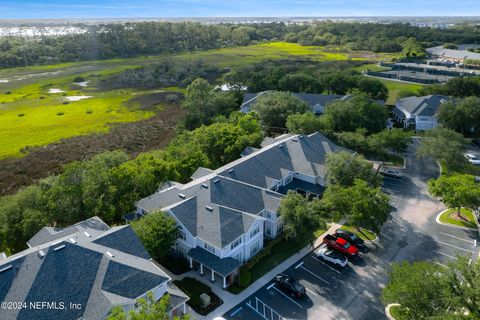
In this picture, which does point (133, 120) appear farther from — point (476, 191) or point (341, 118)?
point (476, 191)

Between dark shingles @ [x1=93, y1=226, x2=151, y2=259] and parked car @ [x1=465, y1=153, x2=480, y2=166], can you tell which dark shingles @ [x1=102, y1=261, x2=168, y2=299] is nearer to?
dark shingles @ [x1=93, y1=226, x2=151, y2=259]

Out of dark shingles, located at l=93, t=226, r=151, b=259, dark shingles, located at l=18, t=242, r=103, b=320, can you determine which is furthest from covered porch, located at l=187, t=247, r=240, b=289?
dark shingles, located at l=18, t=242, r=103, b=320

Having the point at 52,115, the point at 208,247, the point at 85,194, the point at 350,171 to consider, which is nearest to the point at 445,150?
the point at 350,171

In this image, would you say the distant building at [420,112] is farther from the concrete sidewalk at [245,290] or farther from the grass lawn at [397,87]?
the concrete sidewalk at [245,290]

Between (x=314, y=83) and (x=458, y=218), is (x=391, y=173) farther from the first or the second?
(x=314, y=83)

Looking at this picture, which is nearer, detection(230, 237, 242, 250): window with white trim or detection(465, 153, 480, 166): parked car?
detection(230, 237, 242, 250): window with white trim

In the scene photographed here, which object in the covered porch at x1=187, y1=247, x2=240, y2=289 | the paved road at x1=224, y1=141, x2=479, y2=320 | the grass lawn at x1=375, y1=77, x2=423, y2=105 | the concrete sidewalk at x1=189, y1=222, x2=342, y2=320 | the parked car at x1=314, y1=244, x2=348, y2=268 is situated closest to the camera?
the concrete sidewalk at x1=189, y1=222, x2=342, y2=320
